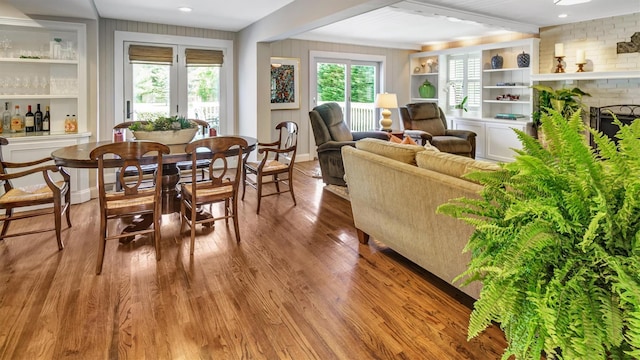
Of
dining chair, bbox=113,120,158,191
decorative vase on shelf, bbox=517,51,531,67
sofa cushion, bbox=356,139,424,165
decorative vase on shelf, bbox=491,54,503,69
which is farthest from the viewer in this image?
decorative vase on shelf, bbox=491,54,503,69

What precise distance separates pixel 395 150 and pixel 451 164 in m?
0.55

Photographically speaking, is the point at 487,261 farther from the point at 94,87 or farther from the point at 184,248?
the point at 94,87

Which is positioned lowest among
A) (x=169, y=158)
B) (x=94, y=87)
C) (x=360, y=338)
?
(x=360, y=338)

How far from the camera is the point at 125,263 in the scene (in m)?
2.95

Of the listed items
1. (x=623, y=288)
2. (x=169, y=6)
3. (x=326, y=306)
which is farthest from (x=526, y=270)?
(x=169, y=6)

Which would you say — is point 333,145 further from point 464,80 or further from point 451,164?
point 464,80

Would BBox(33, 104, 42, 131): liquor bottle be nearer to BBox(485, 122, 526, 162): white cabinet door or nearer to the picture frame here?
the picture frame

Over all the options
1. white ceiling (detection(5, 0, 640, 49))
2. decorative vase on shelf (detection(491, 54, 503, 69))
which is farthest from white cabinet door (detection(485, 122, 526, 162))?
white ceiling (detection(5, 0, 640, 49))

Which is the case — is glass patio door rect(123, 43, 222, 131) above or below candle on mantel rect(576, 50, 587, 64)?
below

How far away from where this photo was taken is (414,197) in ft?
8.05

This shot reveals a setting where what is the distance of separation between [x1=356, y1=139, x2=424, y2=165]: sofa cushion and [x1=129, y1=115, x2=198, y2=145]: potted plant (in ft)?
5.84

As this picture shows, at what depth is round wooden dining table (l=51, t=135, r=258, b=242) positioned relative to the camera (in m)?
2.92

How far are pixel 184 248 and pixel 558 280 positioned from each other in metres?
2.89

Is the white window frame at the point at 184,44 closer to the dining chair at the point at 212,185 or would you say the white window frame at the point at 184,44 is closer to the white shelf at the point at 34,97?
the white shelf at the point at 34,97
